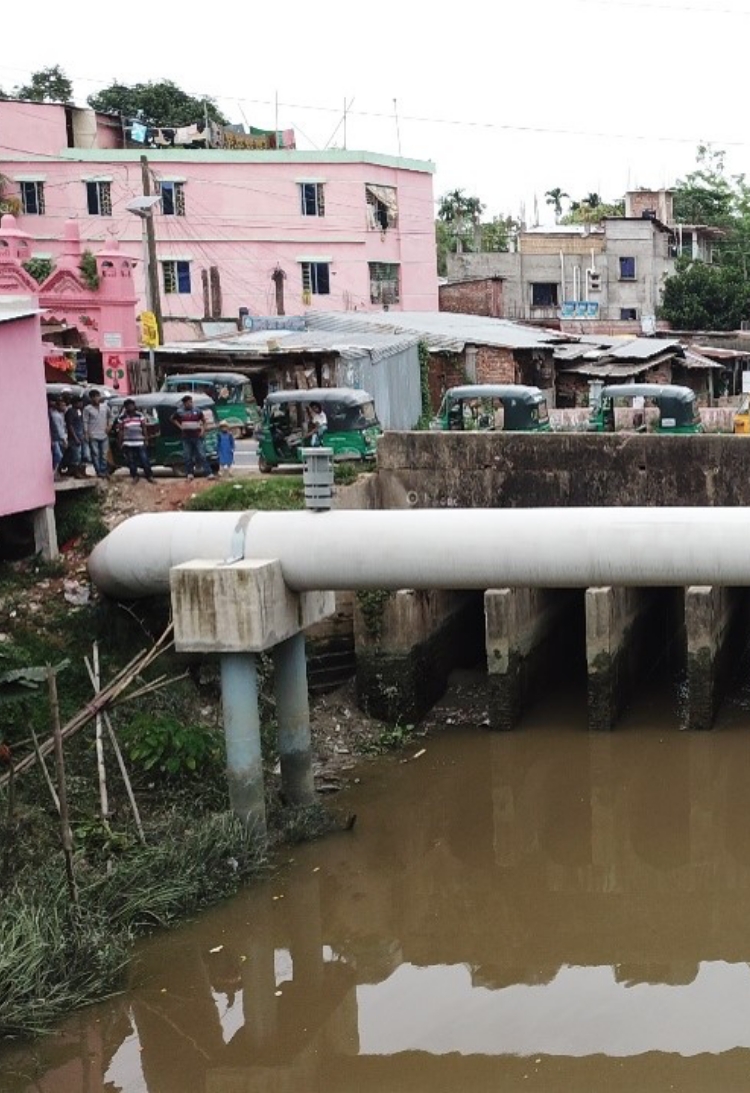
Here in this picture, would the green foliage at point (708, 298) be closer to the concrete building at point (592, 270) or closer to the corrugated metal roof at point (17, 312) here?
the concrete building at point (592, 270)

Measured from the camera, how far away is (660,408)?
24219 mm

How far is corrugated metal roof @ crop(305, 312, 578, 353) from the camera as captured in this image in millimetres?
31013

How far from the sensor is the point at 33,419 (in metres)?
16.7

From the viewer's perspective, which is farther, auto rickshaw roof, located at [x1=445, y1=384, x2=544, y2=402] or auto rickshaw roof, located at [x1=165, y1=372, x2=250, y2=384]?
auto rickshaw roof, located at [x1=165, y1=372, x2=250, y2=384]

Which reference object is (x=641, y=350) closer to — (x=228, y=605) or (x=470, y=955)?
(x=228, y=605)

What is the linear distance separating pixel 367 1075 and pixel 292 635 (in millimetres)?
4907

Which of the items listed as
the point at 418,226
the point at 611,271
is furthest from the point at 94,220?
the point at 611,271

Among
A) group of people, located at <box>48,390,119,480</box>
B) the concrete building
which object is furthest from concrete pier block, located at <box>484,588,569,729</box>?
the concrete building

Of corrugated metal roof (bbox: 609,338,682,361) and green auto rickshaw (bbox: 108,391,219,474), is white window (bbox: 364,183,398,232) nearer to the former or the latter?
corrugated metal roof (bbox: 609,338,682,361)

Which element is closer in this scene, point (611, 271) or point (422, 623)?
point (422, 623)

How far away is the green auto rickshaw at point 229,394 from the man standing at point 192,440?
6790 mm

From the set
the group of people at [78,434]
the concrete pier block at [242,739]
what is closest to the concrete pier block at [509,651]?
the concrete pier block at [242,739]

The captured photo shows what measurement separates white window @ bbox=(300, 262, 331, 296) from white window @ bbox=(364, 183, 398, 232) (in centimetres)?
194

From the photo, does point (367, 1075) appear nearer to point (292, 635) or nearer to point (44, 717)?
point (292, 635)
